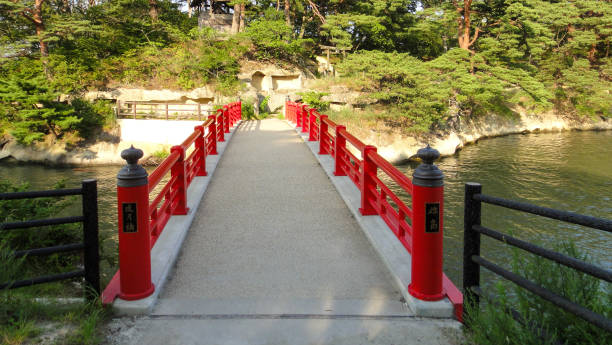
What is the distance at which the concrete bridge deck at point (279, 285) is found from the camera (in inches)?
131

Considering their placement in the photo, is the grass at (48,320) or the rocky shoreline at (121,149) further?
the rocky shoreline at (121,149)

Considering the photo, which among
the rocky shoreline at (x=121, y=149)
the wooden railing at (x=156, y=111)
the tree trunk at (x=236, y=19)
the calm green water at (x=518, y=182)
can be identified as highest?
the tree trunk at (x=236, y=19)

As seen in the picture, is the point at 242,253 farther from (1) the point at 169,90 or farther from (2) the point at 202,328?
(1) the point at 169,90

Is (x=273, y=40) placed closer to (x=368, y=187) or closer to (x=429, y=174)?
(x=368, y=187)

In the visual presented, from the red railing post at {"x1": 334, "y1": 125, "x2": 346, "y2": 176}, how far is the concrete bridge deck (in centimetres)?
138

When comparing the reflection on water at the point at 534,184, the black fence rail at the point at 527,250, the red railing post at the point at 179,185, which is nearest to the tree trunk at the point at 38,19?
the reflection on water at the point at 534,184

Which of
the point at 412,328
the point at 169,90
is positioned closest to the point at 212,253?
the point at 412,328

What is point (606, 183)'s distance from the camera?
21.8 m

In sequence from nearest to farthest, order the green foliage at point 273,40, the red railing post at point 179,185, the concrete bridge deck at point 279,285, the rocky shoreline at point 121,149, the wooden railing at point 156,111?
the concrete bridge deck at point 279,285 < the red railing post at point 179,185 < the rocky shoreline at point 121,149 < the wooden railing at point 156,111 < the green foliage at point 273,40

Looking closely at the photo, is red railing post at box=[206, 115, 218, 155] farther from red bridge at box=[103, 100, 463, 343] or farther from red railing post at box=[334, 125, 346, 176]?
red railing post at box=[334, 125, 346, 176]

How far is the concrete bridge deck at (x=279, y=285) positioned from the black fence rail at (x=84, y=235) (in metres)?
0.50

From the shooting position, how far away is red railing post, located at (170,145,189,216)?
6.23m

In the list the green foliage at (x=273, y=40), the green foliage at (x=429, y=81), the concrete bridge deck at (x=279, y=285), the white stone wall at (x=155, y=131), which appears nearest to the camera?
the concrete bridge deck at (x=279, y=285)

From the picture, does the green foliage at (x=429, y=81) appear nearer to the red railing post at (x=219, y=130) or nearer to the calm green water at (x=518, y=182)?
the calm green water at (x=518, y=182)
